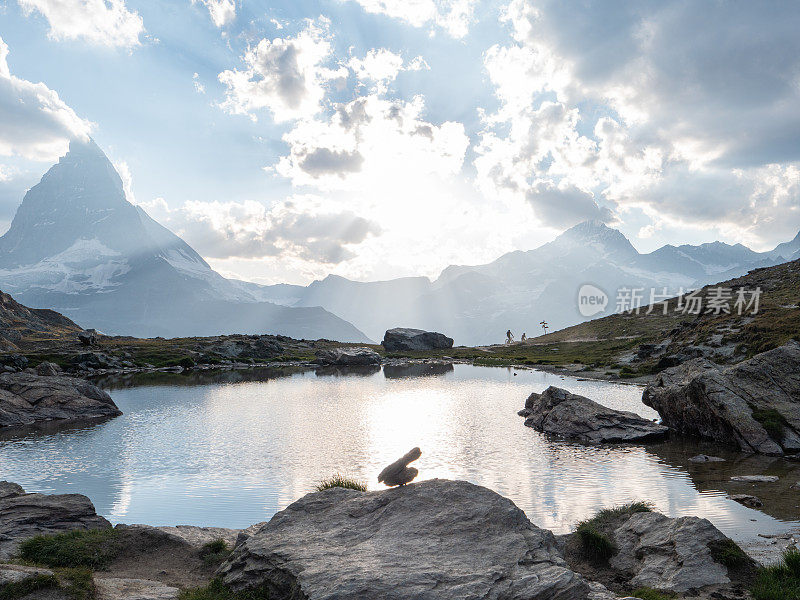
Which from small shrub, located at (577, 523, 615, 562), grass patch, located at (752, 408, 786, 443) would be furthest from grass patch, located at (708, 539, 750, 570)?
grass patch, located at (752, 408, 786, 443)

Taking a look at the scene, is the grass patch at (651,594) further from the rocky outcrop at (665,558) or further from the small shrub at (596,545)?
the small shrub at (596,545)

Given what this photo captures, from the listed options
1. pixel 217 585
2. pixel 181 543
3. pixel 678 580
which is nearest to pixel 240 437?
pixel 181 543

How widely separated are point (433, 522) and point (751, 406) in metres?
30.9

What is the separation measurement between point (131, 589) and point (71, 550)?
13.5 feet

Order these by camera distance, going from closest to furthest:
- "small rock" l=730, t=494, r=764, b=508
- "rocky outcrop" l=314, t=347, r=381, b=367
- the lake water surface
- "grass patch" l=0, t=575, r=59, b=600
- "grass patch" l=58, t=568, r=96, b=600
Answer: "grass patch" l=0, t=575, r=59, b=600
"grass patch" l=58, t=568, r=96, b=600
"small rock" l=730, t=494, r=764, b=508
the lake water surface
"rocky outcrop" l=314, t=347, r=381, b=367

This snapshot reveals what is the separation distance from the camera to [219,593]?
14.0m

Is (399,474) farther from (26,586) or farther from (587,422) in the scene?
(587,422)

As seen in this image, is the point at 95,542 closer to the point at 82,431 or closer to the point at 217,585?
the point at 217,585

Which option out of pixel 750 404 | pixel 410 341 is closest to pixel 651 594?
pixel 750 404

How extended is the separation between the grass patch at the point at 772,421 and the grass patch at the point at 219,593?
34504 mm

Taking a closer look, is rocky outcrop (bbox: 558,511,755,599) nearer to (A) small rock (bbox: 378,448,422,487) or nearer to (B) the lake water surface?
(B) the lake water surface

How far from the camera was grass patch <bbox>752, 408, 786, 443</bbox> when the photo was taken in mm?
32219

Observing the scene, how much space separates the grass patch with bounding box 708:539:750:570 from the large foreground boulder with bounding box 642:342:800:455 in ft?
69.4

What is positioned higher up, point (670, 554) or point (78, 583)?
point (670, 554)
